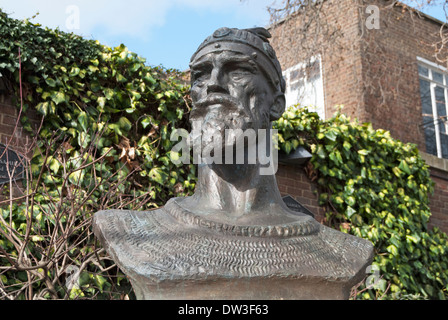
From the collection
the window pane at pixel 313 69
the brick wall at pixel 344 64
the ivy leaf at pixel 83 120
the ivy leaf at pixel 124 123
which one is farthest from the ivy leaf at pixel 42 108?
the brick wall at pixel 344 64

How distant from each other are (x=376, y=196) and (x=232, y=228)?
15.7 ft

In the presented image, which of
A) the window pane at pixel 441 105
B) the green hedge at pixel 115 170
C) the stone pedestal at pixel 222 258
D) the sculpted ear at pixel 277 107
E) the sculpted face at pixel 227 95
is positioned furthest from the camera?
the window pane at pixel 441 105

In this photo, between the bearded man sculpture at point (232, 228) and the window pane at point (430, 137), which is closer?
the bearded man sculpture at point (232, 228)

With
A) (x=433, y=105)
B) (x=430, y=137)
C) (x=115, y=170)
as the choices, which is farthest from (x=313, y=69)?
(x=115, y=170)

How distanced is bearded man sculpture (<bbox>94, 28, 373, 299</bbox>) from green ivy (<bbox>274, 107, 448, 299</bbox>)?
11.8 feet

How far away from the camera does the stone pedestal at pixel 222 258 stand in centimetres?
249

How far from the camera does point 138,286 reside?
256 centimetres

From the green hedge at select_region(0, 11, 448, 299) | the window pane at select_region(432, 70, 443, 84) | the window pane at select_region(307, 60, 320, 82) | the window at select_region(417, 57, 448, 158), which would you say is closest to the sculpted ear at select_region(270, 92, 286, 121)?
the green hedge at select_region(0, 11, 448, 299)

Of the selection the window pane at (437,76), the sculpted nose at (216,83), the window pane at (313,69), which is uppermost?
the window pane at (437,76)

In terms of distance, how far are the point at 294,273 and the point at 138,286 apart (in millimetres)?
750

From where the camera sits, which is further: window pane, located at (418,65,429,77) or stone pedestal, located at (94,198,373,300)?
window pane, located at (418,65,429,77)

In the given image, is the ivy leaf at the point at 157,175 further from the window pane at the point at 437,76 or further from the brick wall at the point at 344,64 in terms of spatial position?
the window pane at the point at 437,76

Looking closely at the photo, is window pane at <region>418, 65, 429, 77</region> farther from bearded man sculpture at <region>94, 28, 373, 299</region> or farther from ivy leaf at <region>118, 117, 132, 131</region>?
bearded man sculpture at <region>94, 28, 373, 299</region>

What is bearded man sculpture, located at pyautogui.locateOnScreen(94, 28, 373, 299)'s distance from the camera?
252 cm
